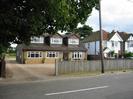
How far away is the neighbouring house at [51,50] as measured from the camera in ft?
159

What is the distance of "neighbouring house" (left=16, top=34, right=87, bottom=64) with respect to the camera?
48.4 meters

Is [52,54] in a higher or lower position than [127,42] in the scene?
lower

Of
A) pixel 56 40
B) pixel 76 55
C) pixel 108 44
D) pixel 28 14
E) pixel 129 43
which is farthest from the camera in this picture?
pixel 129 43

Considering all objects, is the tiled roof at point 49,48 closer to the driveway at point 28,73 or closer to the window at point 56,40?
the window at point 56,40

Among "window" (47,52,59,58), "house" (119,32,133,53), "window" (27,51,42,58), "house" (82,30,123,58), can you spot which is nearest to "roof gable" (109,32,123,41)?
"house" (82,30,123,58)

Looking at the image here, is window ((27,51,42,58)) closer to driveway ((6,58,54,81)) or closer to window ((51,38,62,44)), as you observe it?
window ((51,38,62,44))

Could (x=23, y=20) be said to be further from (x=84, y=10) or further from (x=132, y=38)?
(x=132, y=38)

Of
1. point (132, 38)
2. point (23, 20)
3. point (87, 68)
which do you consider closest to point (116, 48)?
point (132, 38)

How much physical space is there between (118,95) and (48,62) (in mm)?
37834

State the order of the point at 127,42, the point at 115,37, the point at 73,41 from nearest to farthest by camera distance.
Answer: the point at 73,41 < the point at 115,37 < the point at 127,42

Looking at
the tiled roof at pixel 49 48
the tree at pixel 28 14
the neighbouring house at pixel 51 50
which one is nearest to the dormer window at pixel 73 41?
the neighbouring house at pixel 51 50

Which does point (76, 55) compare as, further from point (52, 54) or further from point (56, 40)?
→ point (52, 54)

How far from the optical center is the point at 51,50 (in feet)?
166

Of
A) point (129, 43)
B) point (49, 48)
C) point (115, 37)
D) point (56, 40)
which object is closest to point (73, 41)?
point (56, 40)
